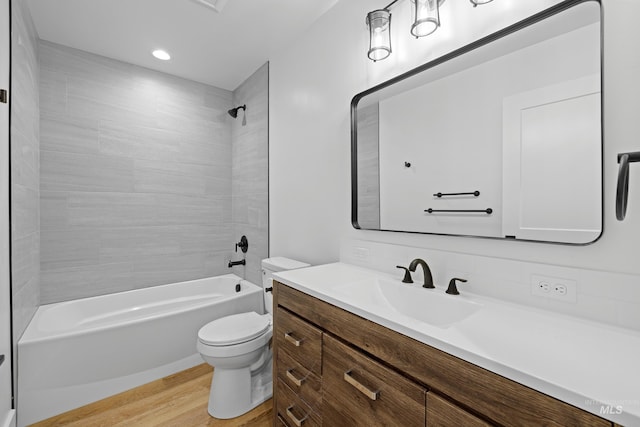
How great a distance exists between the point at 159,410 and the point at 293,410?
1.07 metres

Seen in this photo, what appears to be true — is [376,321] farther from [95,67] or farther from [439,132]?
[95,67]

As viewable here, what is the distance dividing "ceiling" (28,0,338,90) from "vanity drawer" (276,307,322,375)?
6.31 ft

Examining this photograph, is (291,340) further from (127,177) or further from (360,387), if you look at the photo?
(127,177)

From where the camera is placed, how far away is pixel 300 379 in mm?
1258

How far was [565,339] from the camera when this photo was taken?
0.74 meters

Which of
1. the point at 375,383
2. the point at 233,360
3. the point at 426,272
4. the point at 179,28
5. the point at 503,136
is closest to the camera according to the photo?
the point at 375,383

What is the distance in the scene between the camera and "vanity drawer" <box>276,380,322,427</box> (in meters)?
1.19

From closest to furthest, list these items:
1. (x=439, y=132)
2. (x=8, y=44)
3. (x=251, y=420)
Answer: (x=439, y=132) < (x=8, y=44) < (x=251, y=420)

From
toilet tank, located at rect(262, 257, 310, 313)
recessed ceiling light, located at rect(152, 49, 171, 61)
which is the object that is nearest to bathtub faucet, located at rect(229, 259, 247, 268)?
toilet tank, located at rect(262, 257, 310, 313)

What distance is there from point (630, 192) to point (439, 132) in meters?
0.67

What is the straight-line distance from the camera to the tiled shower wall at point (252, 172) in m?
2.62

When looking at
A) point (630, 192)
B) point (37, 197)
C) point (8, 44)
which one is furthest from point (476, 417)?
point (37, 197)

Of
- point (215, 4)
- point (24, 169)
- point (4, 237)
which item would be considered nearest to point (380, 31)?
point (215, 4)

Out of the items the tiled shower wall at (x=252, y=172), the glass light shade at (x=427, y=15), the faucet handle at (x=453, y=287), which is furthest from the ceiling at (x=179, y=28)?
the faucet handle at (x=453, y=287)
